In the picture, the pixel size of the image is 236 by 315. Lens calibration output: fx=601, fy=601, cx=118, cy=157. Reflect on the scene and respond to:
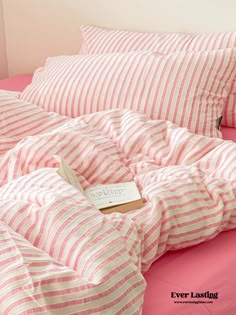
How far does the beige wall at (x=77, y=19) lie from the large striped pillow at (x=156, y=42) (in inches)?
3.1

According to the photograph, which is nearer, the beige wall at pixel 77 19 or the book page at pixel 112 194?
the book page at pixel 112 194

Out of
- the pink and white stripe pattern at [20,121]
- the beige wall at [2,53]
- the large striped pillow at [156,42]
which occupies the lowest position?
the beige wall at [2,53]

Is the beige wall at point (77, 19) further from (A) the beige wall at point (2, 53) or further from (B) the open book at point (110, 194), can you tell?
(B) the open book at point (110, 194)

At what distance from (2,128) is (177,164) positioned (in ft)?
1.65

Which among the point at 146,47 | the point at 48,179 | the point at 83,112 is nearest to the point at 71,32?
the point at 146,47

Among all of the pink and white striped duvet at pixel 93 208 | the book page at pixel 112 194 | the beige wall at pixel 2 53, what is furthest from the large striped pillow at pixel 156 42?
the book page at pixel 112 194

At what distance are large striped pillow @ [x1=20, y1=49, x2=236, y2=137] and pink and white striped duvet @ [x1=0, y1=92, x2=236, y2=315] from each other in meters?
0.12

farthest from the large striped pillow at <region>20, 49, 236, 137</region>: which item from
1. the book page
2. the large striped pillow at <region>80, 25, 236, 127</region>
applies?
the book page

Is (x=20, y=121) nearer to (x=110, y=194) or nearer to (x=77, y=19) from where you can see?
(x=110, y=194)

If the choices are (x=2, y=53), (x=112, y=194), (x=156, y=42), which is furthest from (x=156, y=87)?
(x=2, y=53)

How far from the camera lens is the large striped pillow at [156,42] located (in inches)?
74.9

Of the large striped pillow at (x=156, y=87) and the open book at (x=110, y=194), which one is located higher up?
the large striped pillow at (x=156, y=87)

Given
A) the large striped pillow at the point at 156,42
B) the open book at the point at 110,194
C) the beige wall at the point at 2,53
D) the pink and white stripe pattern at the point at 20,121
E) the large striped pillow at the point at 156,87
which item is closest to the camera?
the open book at the point at 110,194

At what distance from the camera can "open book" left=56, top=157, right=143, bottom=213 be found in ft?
4.28
